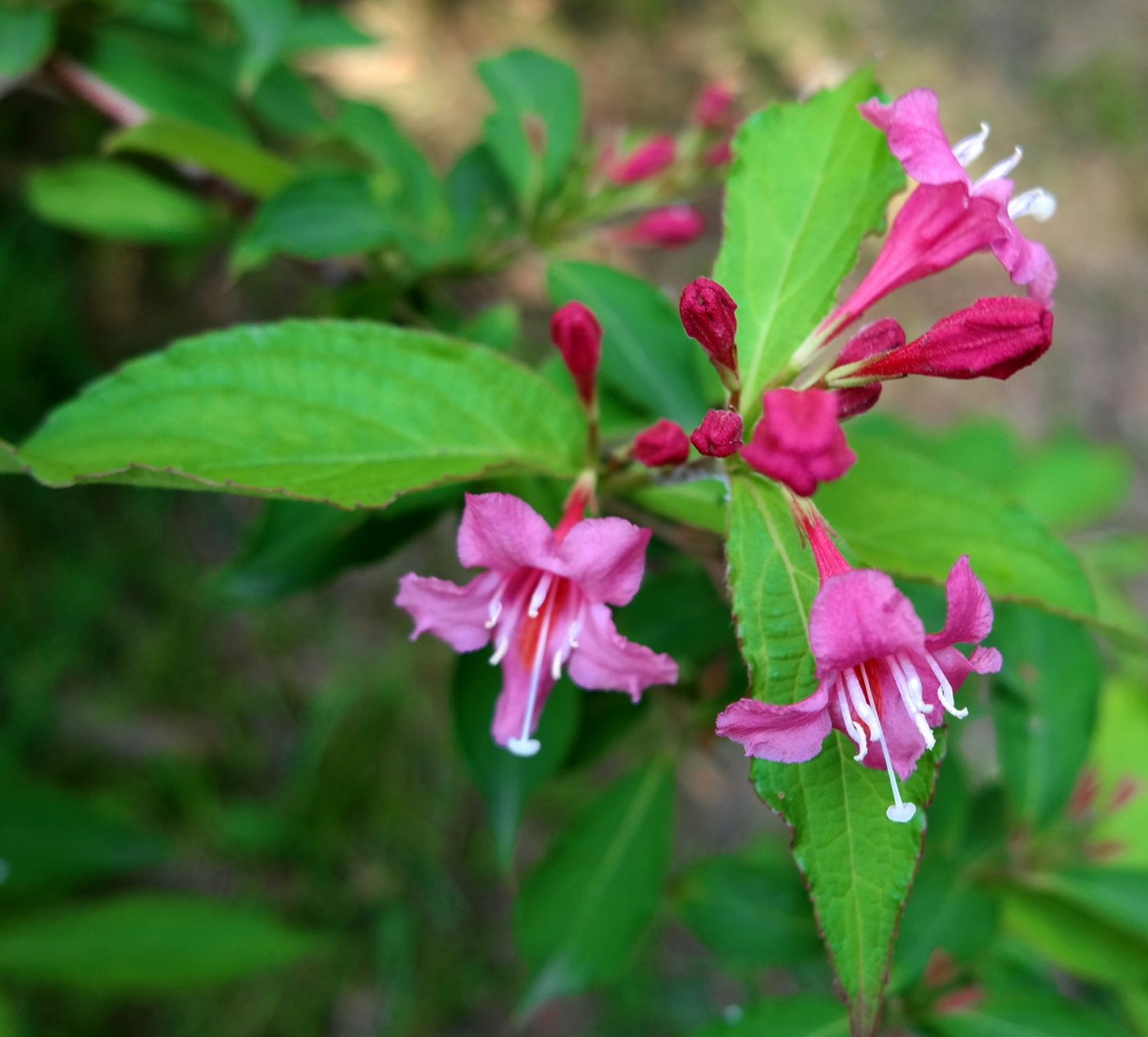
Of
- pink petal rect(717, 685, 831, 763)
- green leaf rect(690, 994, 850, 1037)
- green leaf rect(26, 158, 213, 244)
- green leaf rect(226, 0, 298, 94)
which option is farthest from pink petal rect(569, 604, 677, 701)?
green leaf rect(26, 158, 213, 244)

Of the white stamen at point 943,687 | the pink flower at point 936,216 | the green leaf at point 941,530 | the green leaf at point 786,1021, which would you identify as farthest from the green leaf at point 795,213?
the green leaf at point 786,1021

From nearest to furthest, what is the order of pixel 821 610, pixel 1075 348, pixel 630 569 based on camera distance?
pixel 821 610
pixel 630 569
pixel 1075 348

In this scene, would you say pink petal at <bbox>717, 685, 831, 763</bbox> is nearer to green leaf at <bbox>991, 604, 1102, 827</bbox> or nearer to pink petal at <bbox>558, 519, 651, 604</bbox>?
pink petal at <bbox>558, 519, 651, 604</bbox>

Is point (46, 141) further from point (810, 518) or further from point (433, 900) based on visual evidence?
point (810, 518)

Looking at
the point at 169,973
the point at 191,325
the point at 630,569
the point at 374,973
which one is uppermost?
the point at 630,569

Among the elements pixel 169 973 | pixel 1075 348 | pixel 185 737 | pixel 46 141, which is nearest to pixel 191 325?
pixel 46 141
